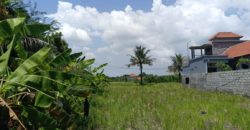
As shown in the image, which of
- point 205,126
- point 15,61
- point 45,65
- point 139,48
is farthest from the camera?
point 139,48

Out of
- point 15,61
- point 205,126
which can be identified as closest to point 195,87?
point 205,126

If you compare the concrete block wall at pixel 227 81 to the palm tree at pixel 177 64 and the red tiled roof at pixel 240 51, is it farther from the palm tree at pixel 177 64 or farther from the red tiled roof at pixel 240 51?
the palm tree at pixel 177 64

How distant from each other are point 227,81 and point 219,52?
1798 cm

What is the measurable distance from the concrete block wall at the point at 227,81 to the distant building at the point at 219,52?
418 centimetres

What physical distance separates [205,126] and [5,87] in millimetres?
5236

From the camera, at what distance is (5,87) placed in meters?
3.62

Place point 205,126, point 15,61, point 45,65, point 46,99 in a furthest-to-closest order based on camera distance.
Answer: point 205,126 < point 15,61 < point 45,65 < point 46,99

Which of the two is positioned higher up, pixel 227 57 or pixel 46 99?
pixel 227 57

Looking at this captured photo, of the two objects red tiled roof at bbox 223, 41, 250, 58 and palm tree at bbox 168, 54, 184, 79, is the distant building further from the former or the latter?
palm tree at bbox 168, 54, 184, 79

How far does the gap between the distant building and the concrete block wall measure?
13.7 feet

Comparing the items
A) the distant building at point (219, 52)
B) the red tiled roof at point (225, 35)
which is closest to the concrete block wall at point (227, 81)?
the distant building at point (219, 52)

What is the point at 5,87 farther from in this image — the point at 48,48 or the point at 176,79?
the point at 176,79

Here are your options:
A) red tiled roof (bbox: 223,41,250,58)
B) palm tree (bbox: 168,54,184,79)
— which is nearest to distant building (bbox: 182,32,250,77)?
red tiled roof (bbox: 223,41,250,58)

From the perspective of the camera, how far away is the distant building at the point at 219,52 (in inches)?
1319
